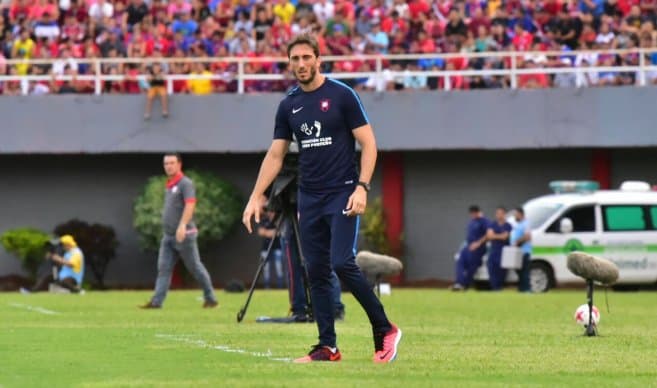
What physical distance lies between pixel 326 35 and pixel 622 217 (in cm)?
791

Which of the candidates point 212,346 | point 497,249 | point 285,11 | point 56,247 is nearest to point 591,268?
point 212,346

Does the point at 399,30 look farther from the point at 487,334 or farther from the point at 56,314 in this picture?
the point at 487,334

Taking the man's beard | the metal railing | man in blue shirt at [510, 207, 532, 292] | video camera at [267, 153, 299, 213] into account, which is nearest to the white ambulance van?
man in blue shirt at [510, 207, 532, 292]

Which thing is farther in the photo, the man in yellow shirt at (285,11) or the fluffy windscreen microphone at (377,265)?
the man in yellow shirt at (285,11)

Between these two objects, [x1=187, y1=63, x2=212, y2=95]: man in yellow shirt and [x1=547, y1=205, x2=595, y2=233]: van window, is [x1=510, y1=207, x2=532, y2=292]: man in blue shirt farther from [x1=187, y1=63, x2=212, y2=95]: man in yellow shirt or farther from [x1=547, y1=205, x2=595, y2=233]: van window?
[x1=187, y1=63, x2=212, y2=95]: man in yellow shirt

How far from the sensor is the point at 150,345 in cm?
1488

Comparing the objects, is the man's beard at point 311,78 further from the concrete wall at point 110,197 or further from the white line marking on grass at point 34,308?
the concrete wall at point 110,197

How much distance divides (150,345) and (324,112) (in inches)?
134

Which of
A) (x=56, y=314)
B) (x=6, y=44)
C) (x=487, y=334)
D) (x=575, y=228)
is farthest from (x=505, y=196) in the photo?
(x=487, y=334)

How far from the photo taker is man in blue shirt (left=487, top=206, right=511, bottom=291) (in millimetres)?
34375

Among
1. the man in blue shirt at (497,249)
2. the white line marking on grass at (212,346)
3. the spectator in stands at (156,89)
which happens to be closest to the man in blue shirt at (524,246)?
the man in blue shirt at (497,249)

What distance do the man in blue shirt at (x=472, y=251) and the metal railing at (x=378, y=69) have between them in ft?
10.8

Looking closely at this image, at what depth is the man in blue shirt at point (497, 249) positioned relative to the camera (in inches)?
1353

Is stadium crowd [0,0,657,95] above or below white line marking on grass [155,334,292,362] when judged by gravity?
above
